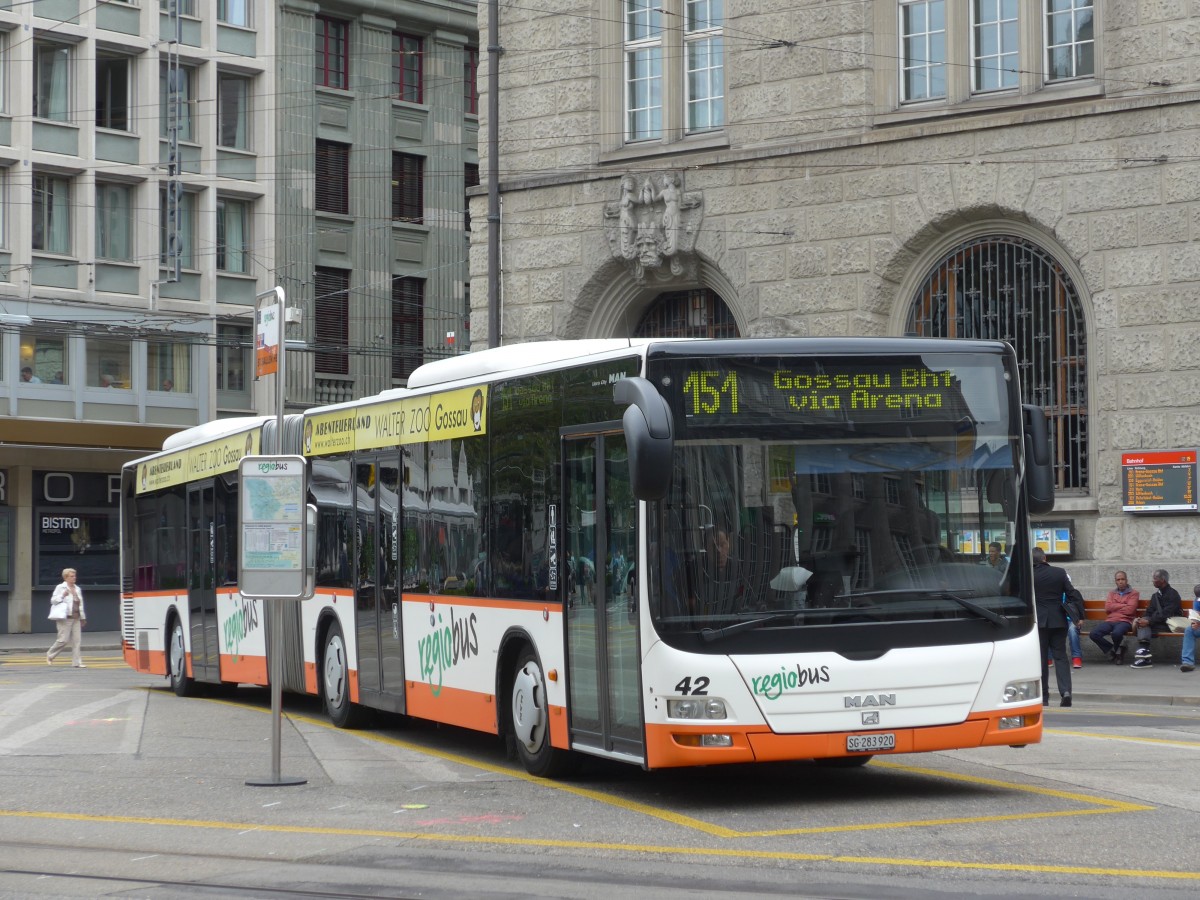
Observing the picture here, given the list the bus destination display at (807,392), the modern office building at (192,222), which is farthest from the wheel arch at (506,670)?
the modern office building at (192,222)

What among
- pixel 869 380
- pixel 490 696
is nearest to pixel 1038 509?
pixel 869 380

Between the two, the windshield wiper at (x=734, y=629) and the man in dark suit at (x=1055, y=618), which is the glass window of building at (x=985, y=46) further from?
the windshield wiper at (x=734, y=629)

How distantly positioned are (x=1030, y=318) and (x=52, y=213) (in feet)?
81.7

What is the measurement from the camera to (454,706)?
14234mm

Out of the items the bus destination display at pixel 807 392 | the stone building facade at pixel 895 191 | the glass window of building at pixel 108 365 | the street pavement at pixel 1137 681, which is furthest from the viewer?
the glass window of building at pixel 108 365

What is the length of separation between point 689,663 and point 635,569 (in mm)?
658

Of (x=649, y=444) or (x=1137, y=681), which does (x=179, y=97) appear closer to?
(x=1137, y=681)

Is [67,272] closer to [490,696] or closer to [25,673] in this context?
[25,673]

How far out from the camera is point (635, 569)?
11.0 metres

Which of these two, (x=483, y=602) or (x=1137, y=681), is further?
(x=1137, y=681)

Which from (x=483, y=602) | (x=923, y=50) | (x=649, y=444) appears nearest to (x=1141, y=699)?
(x=483, y=602)

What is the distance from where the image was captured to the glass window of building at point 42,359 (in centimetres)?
4134

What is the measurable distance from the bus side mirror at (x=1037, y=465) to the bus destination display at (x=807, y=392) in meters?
0.53

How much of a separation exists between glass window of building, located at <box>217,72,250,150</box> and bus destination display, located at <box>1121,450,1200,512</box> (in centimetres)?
2749
